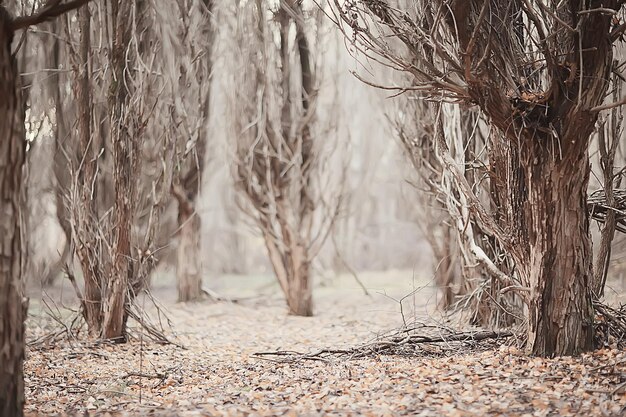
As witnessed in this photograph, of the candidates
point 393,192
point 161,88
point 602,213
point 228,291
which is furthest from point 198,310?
point 393,192

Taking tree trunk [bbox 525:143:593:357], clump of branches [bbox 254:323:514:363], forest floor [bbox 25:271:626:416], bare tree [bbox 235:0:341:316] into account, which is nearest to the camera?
forest floor [bbox 25:271:626:416]

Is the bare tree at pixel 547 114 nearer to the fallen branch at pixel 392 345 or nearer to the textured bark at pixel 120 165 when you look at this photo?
the fallen branch at pixel 392 345

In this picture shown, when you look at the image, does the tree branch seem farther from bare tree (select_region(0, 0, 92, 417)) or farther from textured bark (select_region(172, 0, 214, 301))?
textured bark (select_region(172, 0, 214, 301))

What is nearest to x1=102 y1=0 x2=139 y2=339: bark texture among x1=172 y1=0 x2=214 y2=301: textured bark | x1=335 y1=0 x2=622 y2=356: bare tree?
x1=335 y1=0 x2=622 y2=356: bare tree

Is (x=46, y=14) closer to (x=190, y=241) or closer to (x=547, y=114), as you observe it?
(x=547, y=114)

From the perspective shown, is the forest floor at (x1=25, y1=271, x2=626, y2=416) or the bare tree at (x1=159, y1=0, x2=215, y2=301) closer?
the forest floor at (x1=25, y1=271, x2=626, y2=416)

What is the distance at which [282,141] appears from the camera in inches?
322

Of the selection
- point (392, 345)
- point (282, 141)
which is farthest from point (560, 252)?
point (282, 141)

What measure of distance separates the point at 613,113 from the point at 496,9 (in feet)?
4.15

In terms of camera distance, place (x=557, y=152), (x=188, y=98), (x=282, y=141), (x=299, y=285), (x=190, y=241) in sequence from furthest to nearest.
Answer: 1. (x=190, y=241)
2. (x=299, y=285)
3. (x=282, y=141)
4. (x=188, y=98)
5. (x=557, y=152)

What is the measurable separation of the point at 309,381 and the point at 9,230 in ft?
6.20

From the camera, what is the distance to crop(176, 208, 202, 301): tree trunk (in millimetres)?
9453

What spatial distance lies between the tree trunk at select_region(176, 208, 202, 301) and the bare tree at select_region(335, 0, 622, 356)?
238 inches

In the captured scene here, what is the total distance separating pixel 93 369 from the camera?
4.68m
